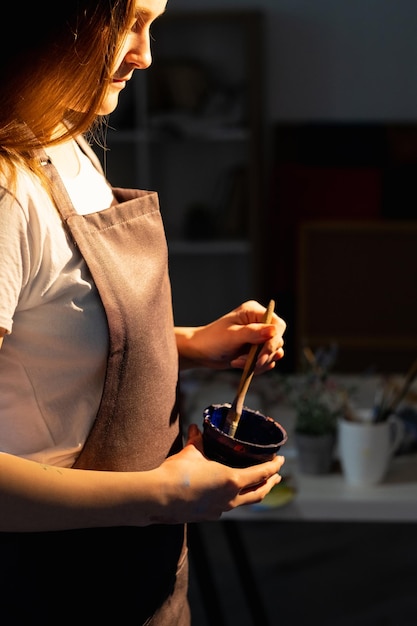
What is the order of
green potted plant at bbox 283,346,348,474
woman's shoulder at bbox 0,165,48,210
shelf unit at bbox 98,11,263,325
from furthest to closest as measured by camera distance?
shelf unit at bbox 98,11,263,325, green potted plant at bbox 283,346,348,474, woman's shoulder at bbox 0,165,48,210

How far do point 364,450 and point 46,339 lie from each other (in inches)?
45.1

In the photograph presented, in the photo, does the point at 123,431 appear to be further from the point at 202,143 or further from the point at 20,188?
the point at 202,143

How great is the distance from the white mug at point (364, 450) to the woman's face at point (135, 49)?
1.14 meters

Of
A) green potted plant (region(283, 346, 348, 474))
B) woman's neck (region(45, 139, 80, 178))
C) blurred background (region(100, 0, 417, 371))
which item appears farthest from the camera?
blurred background (region(100, 0, 417, 371))

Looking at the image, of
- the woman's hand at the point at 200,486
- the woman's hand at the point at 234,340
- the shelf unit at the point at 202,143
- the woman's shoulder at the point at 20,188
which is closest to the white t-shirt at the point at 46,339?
the woman's shoulder at the point at 20,188

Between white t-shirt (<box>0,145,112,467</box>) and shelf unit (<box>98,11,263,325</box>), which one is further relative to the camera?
shelf unit (<box>98,11,263,325</box>)

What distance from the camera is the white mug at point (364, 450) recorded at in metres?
1.81

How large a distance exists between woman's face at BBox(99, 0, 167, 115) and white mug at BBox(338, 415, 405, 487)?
3.74 feet

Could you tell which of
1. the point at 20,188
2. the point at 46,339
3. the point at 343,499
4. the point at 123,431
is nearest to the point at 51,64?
the point at 20,188

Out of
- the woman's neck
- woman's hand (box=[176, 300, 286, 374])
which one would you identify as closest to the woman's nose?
the woman's neck

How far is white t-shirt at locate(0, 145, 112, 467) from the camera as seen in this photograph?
0.77 metres

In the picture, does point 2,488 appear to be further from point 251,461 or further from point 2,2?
point 2,2

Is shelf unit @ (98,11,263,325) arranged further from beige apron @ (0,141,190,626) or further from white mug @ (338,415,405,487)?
beige apron @ (0,141,190,626)

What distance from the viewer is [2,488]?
0.75m
